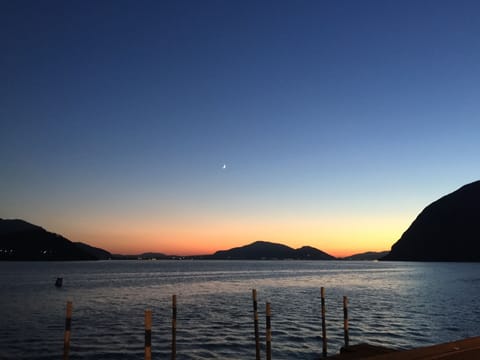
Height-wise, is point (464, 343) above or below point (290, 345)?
above

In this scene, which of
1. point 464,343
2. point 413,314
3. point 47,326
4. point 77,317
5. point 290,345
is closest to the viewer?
point 464,343

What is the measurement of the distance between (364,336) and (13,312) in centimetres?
3916

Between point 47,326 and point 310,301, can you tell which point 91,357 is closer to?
point 47,326

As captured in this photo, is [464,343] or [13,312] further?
[13,312]

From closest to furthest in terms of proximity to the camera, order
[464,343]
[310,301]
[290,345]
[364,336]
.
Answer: [464,343], [290,345], [364,336], [310,301]

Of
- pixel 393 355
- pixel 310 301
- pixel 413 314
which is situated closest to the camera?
pixel 393 355

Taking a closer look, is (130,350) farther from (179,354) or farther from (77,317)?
(77,317)

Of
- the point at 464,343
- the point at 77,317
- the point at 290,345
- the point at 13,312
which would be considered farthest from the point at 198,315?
the point at 464,343

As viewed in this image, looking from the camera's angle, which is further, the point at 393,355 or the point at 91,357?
the point at 91,357

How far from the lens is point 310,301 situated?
62562mm

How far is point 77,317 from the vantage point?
46.7 metres

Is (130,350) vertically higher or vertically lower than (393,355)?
lower

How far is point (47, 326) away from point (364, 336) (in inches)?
1080

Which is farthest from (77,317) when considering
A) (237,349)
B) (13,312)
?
(237,349)
